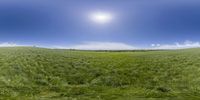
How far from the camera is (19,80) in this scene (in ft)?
153

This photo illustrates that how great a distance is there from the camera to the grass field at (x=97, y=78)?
37.7 m

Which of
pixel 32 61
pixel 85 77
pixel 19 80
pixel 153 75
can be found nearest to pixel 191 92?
pixel 153 75

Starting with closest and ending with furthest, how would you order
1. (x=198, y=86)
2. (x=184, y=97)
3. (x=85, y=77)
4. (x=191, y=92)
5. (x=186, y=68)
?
1. (x=184, y=97)
2. (x=191, y=92)
3. (x=198, y=86)
4. (x=85, y=77)
5. (x=186, y=68)

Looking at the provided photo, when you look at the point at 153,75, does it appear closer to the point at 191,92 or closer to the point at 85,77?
the point at 85,77

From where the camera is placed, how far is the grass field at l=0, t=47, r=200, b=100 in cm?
3766

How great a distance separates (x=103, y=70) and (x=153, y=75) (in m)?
8.17

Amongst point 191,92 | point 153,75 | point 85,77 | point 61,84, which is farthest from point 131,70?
point 191,92

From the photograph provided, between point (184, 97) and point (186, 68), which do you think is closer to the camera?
point (184, 97)

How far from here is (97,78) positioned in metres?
51.6

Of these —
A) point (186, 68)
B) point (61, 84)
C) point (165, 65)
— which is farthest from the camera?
point (165, 65)

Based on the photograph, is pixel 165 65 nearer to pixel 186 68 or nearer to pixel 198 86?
pixel 186 68

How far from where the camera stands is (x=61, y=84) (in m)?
48.1

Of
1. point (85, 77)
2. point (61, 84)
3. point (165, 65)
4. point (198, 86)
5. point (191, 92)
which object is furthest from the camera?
point (165, 65)

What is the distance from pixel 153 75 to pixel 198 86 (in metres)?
10.4
